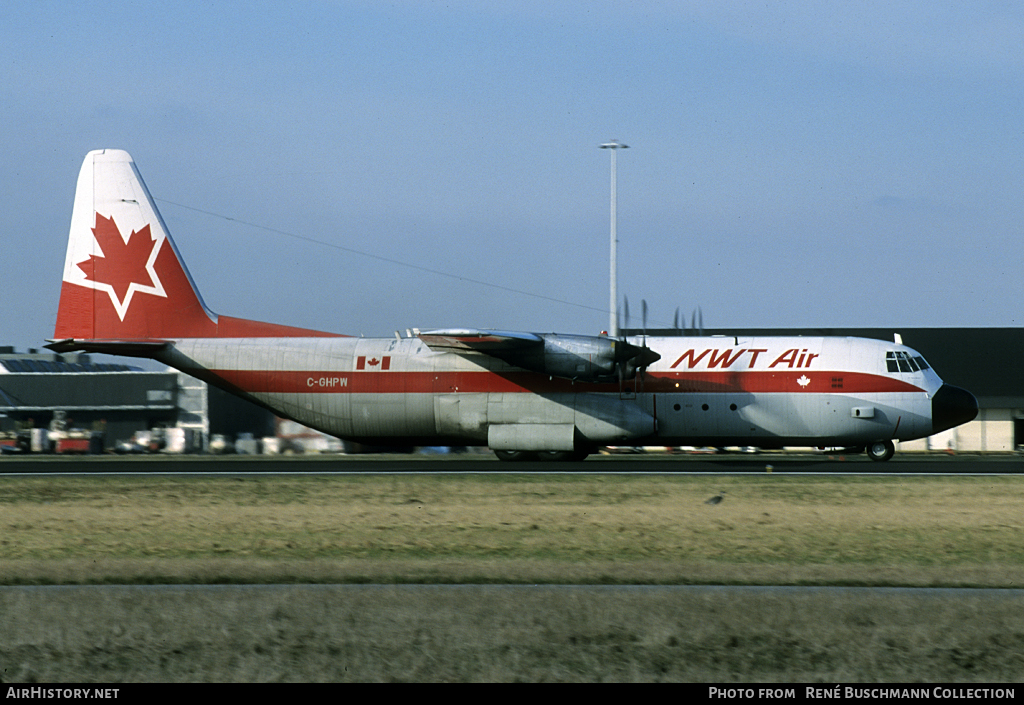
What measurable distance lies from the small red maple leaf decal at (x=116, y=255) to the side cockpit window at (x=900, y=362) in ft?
86.8

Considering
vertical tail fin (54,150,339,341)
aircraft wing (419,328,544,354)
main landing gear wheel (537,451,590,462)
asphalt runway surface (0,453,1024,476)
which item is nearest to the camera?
asphalt runway surface (0,453,1024,476)

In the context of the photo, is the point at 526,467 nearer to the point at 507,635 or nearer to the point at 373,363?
the point at 373,363

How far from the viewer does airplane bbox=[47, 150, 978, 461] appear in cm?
3297

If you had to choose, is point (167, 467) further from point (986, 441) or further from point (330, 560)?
point (986, 441)

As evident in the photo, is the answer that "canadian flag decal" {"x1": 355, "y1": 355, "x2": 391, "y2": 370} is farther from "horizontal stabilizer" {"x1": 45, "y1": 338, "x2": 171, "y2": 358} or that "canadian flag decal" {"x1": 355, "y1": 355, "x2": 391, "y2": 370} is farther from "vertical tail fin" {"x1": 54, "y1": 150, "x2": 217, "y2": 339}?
"horizontal stabilizer" {"x1": 45, "y1": 338, "x2": 171, "y2": 358}

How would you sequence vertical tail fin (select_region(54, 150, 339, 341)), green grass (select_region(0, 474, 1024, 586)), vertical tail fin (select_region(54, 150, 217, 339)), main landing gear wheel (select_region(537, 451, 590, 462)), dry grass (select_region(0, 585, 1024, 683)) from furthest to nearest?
vertical tail fin (select_region(54, 150, 217, 339)) < vertical tail fin (select_region(54, 150, 339, 341)) < main landing gear wheel (select_region(537, 451, 590, 462)) < green grass (select_region(0, 474, 1024, 586)) < dry grass (select_region(0, 585, 1024, 683))

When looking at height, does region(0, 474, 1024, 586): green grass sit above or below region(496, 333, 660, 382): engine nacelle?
below

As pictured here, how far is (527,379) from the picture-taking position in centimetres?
3406

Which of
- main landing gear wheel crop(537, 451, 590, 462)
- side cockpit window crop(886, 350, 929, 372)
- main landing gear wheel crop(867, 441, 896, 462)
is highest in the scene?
side cockpit window crop(886, 350, 929, 372)

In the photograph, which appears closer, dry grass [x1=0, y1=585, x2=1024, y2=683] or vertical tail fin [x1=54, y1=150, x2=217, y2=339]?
dry grass [x1=0, y1=585, x2=1024, y2=683]

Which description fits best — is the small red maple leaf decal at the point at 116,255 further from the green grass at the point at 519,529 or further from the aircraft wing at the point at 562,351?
the green grass at the point at 519,529

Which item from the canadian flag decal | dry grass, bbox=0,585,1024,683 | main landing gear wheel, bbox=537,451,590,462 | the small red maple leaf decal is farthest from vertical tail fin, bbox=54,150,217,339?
dry grass, bbox=0,585,1024,683

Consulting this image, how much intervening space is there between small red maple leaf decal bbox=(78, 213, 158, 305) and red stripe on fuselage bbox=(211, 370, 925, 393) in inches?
216
